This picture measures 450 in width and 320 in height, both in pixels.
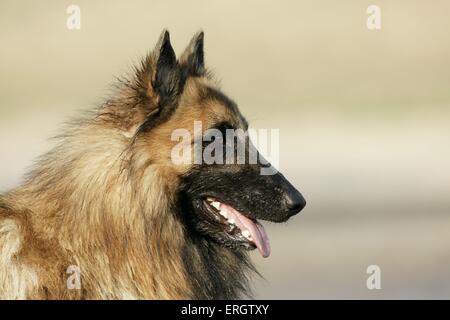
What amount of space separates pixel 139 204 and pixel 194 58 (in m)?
1.36

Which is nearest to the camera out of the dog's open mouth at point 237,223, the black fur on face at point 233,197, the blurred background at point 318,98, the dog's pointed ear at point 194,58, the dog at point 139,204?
the dog at point 139,204

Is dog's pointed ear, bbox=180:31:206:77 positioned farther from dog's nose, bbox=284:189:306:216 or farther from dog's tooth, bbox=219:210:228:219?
dog's nose, bbox=284:189:306:216

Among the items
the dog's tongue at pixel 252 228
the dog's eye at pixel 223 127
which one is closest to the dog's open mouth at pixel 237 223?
the dog's tongue at pixel 252 228

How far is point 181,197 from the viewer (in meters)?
7.59

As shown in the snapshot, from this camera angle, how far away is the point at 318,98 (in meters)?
26.5

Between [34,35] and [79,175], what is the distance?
2223cm

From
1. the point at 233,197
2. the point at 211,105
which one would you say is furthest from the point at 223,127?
the point at 233,197

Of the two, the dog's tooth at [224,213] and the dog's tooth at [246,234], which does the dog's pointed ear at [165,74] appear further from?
the dog's tooth at [246,234]

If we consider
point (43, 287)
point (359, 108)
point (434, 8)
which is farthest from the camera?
point (434, 8)

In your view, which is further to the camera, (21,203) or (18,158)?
(18,158)

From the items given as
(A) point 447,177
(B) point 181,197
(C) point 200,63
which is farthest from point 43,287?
(A) point 447,177

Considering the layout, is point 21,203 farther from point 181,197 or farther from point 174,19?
point 174,19

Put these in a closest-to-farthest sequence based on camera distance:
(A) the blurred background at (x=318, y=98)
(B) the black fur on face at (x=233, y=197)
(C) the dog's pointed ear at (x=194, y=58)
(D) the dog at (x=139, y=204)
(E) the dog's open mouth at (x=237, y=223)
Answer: (D) the dog at (x=139, y=204) → (B) the black fur on face at (x=233, y=197) → (E) the dog's open mouth at (x=237, y=223) → (C) the dog's pointed ear at (x=194, y=58) → (A) the blurred background at (x=318, y=98)

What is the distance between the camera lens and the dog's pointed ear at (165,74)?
24.2 feet
